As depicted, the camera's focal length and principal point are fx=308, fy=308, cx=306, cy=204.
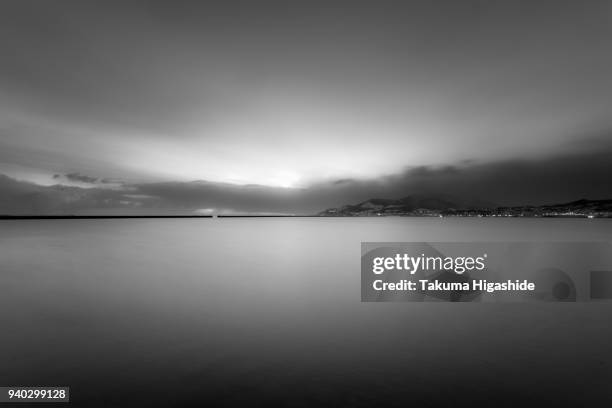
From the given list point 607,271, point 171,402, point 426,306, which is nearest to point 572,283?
point 607,271

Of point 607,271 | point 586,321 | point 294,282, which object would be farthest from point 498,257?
point 294,282

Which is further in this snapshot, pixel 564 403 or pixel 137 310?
pixel 137 310

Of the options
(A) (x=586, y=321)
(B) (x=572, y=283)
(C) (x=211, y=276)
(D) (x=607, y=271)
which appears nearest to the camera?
(A) (x=586, y=321)

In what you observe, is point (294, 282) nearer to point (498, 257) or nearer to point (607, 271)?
point (498, 257)

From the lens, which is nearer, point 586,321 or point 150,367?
point 150,367

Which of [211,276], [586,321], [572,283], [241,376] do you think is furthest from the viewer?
[211,276]

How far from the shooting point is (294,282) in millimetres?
25781

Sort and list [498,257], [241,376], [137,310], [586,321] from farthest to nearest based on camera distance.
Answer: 1. [498,257]
2. [137,310]
3. [586,321]
4. [241,376]

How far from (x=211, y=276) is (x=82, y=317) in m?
12.2

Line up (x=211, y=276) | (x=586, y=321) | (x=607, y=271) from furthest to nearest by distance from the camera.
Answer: (x=607, y=271) → (x=211, y=276) → (x=586, y=321)

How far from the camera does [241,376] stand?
9984 millimetres

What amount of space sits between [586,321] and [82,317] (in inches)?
1018

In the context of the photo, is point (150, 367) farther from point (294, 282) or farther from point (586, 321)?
point (586, 321)

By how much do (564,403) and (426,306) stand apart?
9.52 meters
